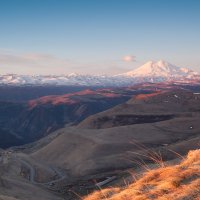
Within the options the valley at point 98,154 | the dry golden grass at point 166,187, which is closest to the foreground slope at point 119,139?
the valley at point 98,154

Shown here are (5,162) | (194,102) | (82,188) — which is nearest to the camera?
(82,188)

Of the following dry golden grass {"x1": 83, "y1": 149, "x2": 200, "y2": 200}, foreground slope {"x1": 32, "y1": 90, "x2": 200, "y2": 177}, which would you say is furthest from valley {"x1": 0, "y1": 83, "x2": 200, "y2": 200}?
dry golden grass {"x1": 83, "y1": 149, "x2": 200, "y2": 200}

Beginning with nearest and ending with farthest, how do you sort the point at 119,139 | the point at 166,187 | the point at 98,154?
the point at 166,187
the point at 98,154
the point at 119,139

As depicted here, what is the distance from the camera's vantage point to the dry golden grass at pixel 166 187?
31.4 feet

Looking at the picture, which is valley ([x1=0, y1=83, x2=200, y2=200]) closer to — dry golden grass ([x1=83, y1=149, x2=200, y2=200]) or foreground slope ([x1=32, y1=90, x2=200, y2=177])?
foreground slope ([x1=32, y1=90, x2=200, y2=177])

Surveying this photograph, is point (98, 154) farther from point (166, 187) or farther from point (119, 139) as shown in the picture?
point (166, 187)

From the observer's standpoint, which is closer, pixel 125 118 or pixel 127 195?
pixel 127 195

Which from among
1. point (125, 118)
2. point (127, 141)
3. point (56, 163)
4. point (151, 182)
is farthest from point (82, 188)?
point (125, 118)

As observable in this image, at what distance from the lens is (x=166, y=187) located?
10.4m

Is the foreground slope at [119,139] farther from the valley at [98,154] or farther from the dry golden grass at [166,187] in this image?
the dry golden grass at [166,187]

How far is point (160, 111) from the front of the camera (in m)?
166

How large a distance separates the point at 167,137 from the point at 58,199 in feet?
208

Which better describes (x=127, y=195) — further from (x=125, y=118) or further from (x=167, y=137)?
(x=125, y=118)

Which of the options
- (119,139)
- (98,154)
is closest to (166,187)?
(98,154)
